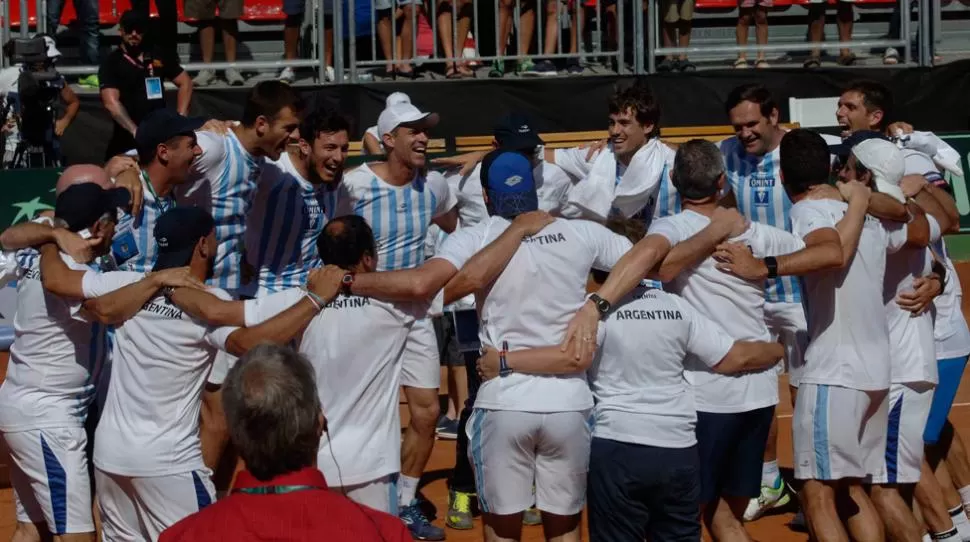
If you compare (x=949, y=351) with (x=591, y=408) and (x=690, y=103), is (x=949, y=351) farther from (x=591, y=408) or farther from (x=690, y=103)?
(x=690, y=103)

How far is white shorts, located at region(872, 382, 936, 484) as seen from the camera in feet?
23.4

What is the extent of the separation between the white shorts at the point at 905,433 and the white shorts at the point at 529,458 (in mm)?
1957

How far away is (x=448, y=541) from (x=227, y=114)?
25.6ft

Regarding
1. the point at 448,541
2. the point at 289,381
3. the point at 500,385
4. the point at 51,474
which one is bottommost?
the point at 448,541

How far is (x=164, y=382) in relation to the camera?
5.51 m

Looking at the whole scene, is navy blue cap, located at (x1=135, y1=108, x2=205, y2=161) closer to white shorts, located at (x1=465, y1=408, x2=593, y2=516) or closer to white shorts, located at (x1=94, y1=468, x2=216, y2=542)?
white shorts, located at (x1=94, y1=468, x2=216, y2=542)

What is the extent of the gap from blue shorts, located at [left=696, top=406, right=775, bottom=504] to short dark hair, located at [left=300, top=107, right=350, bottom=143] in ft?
8.75

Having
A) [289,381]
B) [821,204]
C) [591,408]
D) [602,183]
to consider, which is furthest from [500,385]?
[602,183]

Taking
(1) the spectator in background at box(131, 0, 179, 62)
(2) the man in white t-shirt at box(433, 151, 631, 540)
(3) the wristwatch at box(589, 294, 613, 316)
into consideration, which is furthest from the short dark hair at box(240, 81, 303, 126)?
(1) the spectator in background at box(131, 0, 179, 62)

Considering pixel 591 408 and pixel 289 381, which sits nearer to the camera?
pixel 289 381

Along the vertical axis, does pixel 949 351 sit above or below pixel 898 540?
above

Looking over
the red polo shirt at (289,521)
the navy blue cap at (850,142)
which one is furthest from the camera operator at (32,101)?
the red polo shirt at (289,521)

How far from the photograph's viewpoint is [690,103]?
15156mm

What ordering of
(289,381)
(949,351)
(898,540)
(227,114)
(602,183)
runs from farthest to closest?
(227,114) → (602,183) → (949,351) → (898,540) → (289,381)
